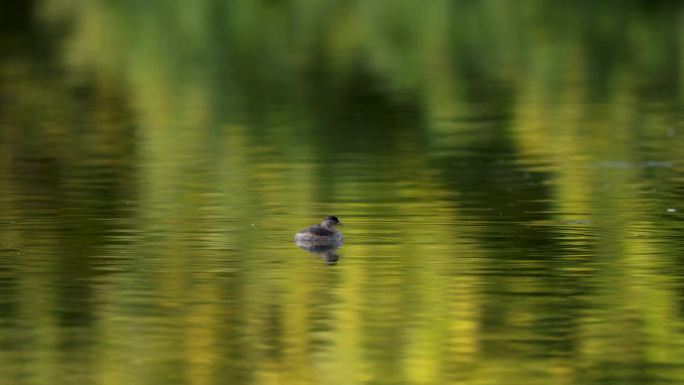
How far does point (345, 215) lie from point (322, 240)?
2.53 metres

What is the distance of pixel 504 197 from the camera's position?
20969mm

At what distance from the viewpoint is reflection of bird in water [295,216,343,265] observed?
17.0 meters

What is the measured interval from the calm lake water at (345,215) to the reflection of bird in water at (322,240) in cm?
9

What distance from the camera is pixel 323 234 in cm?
1705

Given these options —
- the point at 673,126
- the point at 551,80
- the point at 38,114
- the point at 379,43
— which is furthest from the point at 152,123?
the point at 379,43

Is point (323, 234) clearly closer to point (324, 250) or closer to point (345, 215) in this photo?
point (324, 250)

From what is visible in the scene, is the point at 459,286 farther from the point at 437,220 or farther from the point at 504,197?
the point at 504,197

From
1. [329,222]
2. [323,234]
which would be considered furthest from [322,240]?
[329,222]

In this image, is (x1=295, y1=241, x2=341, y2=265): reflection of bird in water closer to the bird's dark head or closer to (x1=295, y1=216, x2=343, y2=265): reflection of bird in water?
(x1=295, y1=216, x2=343, y2=265): reflection of bird in water

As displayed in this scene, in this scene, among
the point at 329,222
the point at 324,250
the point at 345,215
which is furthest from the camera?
the point at 345,215

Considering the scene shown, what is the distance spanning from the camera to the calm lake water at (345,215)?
12969 millimetres

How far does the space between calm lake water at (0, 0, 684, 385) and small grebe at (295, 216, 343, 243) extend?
0.15 metres

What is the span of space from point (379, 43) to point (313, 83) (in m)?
6.80

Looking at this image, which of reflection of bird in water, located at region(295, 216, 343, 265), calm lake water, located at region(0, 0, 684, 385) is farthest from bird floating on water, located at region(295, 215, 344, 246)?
calm lake water, located at region(0, 0, 684, 385)
